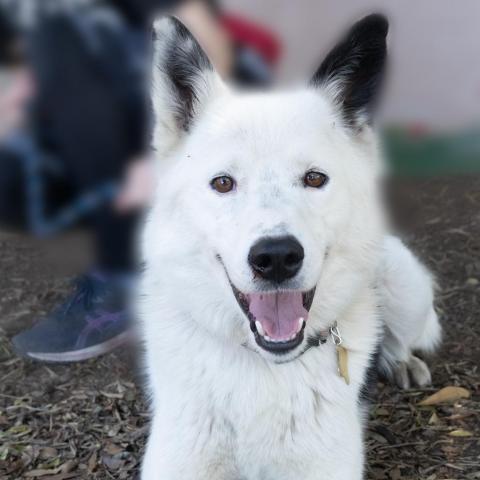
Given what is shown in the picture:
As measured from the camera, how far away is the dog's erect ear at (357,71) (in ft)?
8.04

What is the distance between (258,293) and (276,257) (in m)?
0.18

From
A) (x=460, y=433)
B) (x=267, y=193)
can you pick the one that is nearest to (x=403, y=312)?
(x=460, y=433)

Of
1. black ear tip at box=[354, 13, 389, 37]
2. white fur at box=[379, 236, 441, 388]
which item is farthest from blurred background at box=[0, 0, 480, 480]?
black ear tip at box=[354, 13, 389, 37]

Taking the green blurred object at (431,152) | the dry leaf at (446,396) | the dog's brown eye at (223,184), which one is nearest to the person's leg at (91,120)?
the dog's brown eye at (223,184)

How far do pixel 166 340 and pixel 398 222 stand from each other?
2.08 meters

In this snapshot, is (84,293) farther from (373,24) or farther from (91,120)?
(373,24)

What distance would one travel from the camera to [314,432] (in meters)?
2.54

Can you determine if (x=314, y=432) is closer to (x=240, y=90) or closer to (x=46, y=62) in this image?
(x=240, y=90)

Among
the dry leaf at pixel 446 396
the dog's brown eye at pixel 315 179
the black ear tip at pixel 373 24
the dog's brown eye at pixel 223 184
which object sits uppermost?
the black ear tip at pixel 373 24

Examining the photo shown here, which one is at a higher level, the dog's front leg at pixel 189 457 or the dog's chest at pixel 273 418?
the dog's chest at pixel 273 418

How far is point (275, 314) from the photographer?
242 cm

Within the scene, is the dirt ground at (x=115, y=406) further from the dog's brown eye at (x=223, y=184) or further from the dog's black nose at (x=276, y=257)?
the dog's black nose at (x=276, y=257)

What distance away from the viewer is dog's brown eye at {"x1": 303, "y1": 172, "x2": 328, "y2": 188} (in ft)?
7.91

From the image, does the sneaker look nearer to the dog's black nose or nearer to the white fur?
the white fur
